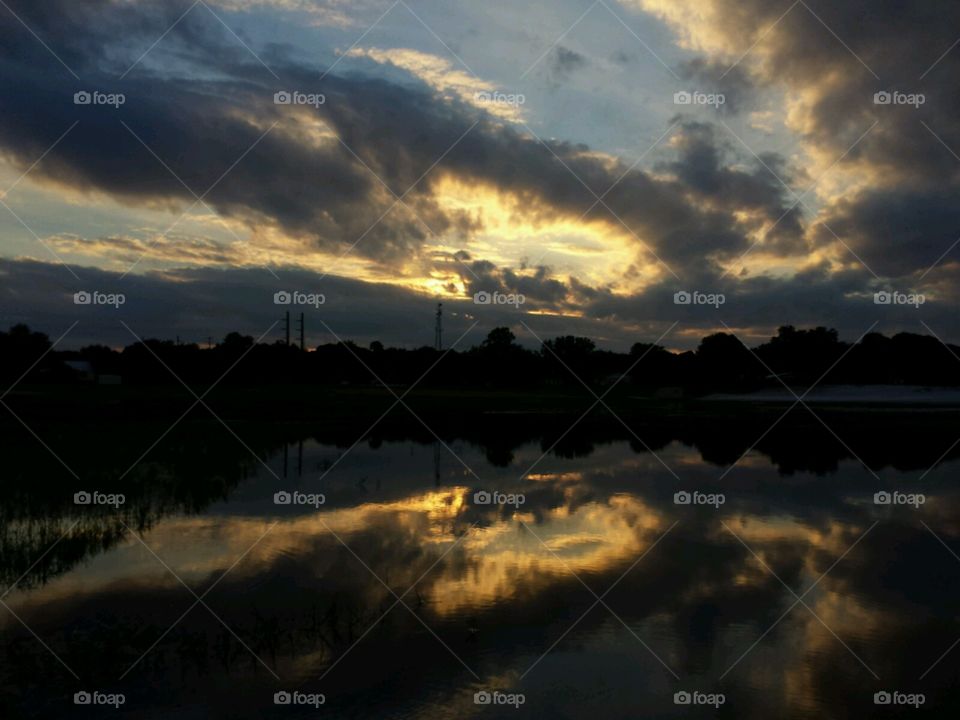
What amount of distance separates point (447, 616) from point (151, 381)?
106 meters

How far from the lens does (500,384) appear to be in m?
138

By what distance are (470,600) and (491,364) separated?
427 feet

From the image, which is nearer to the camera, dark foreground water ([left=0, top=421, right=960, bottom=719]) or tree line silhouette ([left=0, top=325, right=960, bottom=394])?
dark foreground water ([left=0, top=421, right=960, bottom=719])

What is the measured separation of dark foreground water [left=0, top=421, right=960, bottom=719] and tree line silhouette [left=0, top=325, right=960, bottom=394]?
248ft

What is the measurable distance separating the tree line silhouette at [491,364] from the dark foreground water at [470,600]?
7566 centimetres

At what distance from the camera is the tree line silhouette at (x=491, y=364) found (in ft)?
354

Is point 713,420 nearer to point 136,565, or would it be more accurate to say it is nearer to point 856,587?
point 856,587

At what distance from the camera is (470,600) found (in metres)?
12.8

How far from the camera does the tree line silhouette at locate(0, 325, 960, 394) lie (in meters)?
108

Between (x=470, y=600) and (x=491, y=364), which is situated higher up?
(x=491, y=364)

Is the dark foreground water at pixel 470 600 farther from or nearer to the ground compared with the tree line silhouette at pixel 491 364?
nearer to the ground

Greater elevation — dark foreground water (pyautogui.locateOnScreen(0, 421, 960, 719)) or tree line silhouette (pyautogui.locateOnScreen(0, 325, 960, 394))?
tree line silhouette (pyautogui.locateOnScreen(0, 325, 960, 394))

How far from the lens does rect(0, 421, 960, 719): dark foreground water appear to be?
9.36m

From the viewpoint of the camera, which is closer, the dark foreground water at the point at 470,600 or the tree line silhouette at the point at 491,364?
the dark foreground water at the point at 470,600
